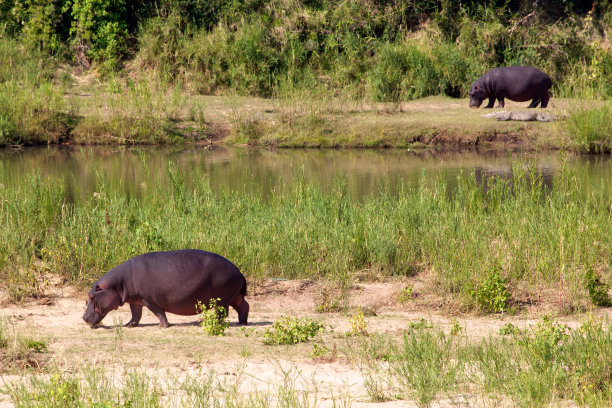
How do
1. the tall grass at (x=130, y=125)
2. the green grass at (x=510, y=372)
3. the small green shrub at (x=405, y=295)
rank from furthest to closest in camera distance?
the tall grass at (x=130, y=125)
the small green shrub at (x=405, y=295)
the green grass at (x=510, y=372)

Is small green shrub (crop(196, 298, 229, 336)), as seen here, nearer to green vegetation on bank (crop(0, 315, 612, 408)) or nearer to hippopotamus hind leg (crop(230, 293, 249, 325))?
hippopotamus hind leg (crop(230, 293, 249, 325))

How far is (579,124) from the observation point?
1429 centimetres

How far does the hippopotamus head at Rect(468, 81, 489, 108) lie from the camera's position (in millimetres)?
16875

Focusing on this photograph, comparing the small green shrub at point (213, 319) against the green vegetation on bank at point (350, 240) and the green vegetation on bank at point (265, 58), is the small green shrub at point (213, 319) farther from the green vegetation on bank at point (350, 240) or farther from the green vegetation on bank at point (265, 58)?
→ the green vegetation on bank at point (265, 58)

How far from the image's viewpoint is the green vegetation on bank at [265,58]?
53.0 ft

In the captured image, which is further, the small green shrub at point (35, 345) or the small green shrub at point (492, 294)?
the small green shrub at point (492, 294)

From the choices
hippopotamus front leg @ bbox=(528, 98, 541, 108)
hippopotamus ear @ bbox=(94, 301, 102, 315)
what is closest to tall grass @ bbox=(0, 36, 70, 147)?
hippopotamus front leg @ bbox=(528, 98, 541, 108)

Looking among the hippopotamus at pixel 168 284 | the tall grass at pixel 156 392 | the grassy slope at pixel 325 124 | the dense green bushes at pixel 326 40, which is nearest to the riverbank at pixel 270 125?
the grassy slope at pixel 325 124

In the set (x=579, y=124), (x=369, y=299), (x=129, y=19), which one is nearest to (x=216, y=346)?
(x=369, y=299)

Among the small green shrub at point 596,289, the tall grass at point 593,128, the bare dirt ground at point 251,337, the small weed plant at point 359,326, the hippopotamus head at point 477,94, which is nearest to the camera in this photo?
the bare dirt ground at point 251,337

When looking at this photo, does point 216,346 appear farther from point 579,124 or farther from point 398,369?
point 579,124

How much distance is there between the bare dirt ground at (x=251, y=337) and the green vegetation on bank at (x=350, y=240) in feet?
0.83

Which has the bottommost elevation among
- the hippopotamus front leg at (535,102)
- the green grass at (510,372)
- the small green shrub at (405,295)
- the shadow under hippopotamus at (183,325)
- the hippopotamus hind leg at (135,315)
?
the small green shrub at (405,295)

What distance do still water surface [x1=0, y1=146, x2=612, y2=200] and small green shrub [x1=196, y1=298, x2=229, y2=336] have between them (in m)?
5.39
